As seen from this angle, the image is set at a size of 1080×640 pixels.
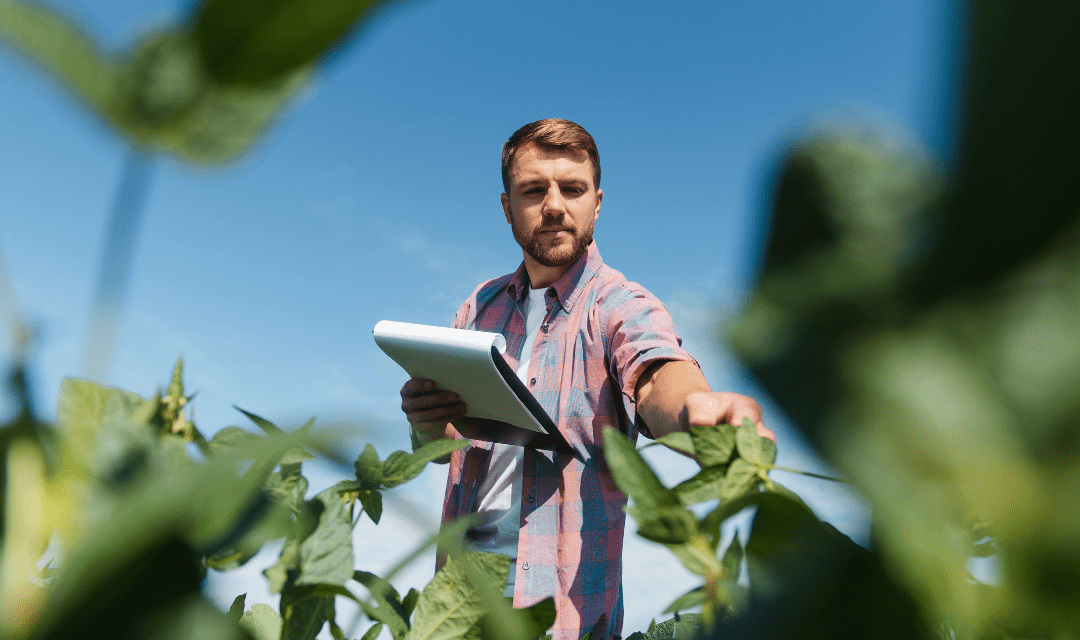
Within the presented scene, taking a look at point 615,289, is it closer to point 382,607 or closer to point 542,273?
point 542,273

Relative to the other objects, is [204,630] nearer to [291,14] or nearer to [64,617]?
[64,617]

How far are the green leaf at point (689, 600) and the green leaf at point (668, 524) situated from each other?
0.08 feet

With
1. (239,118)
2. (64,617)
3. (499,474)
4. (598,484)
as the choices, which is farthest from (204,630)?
(499,474)

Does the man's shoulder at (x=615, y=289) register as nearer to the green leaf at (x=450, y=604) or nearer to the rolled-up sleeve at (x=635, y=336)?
the rolled-up sleeve at (x=635, y=336)

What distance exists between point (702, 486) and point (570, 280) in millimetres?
1873

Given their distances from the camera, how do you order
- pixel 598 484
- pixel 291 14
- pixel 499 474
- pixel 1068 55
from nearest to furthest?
pixel 1068 55
pixel 291 14
pixel 598 484
pixel 499 474

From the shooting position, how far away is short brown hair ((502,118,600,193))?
2479 mm

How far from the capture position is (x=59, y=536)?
28 centimetres

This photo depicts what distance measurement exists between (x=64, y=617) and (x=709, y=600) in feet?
0.89

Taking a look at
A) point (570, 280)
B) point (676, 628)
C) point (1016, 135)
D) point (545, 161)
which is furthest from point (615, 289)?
point (1016, 135)

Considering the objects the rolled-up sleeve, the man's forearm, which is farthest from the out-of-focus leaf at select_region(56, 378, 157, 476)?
the rolled-up sleeve

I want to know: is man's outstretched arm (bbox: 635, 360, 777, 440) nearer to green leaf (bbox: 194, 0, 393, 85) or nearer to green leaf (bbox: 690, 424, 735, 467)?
green leaf (bbox: 690, 424, 735, 467)

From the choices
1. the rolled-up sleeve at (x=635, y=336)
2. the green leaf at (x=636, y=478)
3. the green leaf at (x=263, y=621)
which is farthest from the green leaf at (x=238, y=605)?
the rolled-up sleeve at (x=635, y=336)

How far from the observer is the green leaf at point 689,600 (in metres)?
0.33
